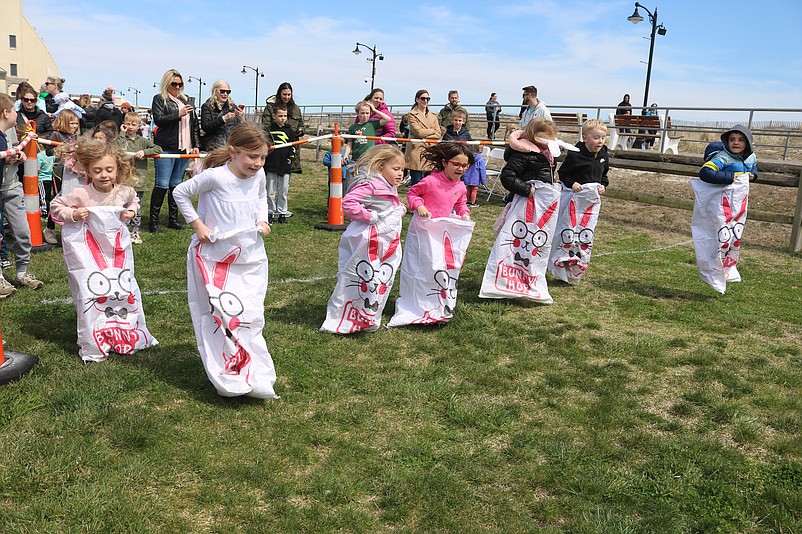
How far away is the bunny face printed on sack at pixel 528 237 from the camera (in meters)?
7.00

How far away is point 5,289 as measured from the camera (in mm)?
6395

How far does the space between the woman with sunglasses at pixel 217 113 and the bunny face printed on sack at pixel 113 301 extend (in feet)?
17.6

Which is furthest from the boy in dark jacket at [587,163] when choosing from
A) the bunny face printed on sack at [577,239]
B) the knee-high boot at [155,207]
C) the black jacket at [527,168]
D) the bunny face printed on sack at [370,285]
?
the knee-high boot at [155,207]

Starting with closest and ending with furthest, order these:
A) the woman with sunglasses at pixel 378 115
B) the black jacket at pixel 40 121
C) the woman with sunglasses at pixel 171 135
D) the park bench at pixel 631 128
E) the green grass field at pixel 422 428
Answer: the green grass field at pixel 422 428 < the woman with sunglasses at pixel 171 135 < the black jacket at pixel 40 121 < the woman with sunglasses at pixel 378 115 < the park bench at pixel 631 128

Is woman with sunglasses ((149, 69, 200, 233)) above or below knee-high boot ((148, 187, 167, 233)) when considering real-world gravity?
above

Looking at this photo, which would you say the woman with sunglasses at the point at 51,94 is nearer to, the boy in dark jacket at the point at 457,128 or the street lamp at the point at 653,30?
the boy in dark jacket at the point at 457,128

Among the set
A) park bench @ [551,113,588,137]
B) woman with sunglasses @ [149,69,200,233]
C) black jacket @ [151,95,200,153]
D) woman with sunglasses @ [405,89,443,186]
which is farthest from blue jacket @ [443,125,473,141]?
park bench @ [551,113,588,137]

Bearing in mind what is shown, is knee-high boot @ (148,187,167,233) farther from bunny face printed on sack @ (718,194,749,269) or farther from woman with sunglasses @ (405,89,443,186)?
bunny face printed on sack @ (718,194,749,269)

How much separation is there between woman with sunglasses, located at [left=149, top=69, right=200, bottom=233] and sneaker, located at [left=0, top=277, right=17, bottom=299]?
3.46 m

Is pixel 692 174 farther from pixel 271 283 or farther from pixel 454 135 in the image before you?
pixel 271 283

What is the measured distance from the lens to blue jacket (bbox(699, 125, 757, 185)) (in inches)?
292

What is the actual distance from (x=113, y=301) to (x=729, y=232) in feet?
20.2

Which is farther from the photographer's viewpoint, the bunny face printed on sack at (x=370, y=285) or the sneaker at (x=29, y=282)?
the sneaker at (x=29, y=282)

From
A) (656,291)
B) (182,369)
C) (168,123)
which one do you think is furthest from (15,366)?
(656,291)
